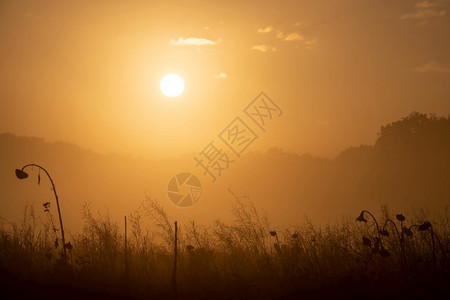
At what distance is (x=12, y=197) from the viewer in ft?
279

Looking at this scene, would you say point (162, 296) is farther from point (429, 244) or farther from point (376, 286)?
point (429, 244)

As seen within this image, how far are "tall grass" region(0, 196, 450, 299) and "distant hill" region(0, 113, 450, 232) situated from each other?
2909 centimetres

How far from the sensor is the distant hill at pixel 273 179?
53.2 meters

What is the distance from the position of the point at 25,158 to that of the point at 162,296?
4322 inches

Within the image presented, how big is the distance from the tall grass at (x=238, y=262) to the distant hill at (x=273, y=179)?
29091mm

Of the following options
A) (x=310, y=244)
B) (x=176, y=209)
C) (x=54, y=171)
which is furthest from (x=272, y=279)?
(x=54, y=171)

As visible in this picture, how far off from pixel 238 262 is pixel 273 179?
87.6m

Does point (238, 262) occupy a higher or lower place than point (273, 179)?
lower

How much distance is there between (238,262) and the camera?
908cm

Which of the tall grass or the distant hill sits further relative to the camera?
the distant hill

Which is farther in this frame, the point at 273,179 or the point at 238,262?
the point at 273,179

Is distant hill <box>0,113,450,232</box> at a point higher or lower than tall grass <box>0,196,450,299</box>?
higher

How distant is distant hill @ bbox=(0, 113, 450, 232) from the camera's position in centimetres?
5322

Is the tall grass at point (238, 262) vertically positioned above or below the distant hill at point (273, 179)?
below
